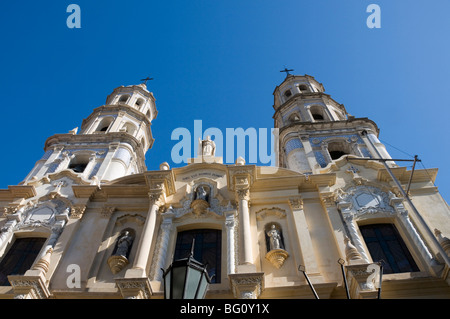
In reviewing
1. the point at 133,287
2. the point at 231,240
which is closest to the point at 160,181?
the point at 231,240

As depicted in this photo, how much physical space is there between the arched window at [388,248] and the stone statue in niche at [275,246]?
3.71 meters

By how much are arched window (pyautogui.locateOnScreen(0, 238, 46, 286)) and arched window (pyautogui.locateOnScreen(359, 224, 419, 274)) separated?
48.6 feet

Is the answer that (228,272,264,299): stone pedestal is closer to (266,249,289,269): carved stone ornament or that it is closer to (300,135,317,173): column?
(266,249,289,269): carved stone ornament

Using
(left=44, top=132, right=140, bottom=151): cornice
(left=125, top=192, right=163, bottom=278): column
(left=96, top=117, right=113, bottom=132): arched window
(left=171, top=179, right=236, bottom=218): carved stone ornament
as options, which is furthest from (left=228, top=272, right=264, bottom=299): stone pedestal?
(left=96, top=117, right=113, bottom=132): arched window

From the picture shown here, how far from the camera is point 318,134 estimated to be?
2580 centimetres

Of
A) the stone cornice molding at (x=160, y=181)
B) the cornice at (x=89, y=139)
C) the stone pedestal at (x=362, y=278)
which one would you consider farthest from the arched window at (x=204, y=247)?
the cornice at (x=89, y=139)

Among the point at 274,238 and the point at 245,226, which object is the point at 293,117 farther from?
the point at 245,226

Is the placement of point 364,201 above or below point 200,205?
above

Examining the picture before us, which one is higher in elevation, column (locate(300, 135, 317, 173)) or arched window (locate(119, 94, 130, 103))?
arched window (locate(119, 94, 130, 103))

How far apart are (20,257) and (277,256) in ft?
37.5

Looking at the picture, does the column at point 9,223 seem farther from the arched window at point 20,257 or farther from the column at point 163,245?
the column at point 163,245

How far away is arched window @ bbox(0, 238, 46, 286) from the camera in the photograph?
16.3 metres
